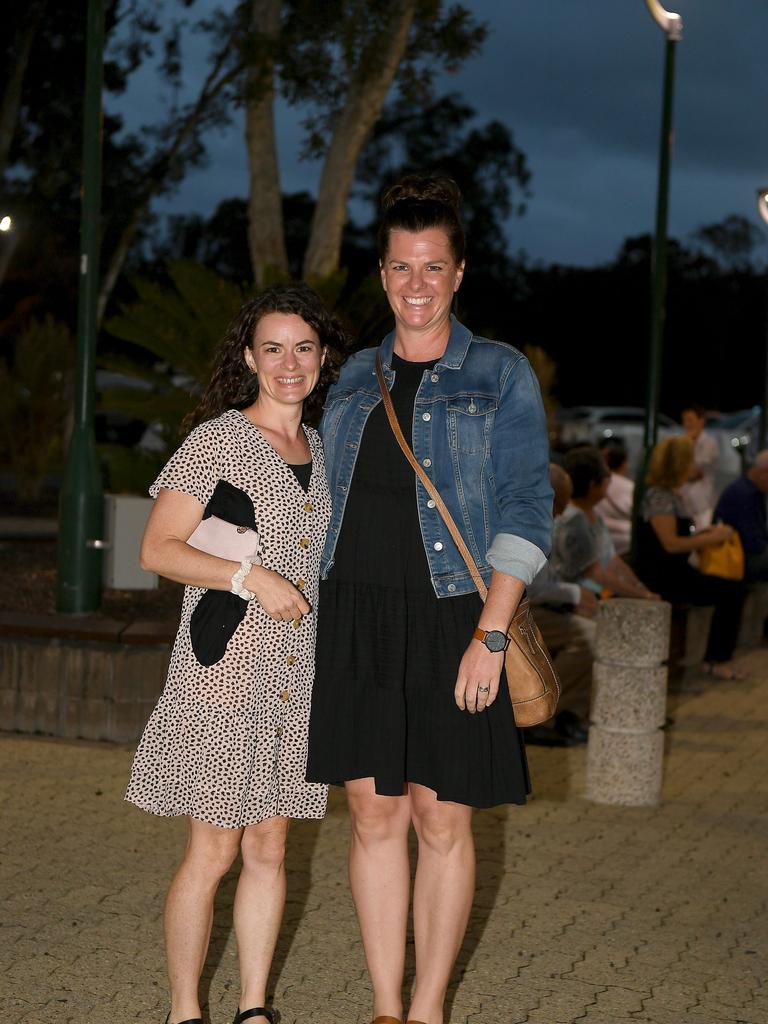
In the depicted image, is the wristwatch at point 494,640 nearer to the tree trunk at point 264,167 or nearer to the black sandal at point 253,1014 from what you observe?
the black sandal at point 253,1014

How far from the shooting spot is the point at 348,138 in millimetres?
15984

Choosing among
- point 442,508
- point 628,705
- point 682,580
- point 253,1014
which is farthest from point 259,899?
point 682,580

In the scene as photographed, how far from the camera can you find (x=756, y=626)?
13.9 meters

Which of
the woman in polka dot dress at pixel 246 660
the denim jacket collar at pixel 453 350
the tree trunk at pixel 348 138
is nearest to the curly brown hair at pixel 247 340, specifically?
the woman in polka dot dress at pixel 246 660

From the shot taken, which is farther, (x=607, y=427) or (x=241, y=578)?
(x=607, y=427)

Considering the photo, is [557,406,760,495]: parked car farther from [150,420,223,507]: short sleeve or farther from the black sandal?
[150,420,223,507]: short sleeve

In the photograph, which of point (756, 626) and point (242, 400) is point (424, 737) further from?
point (756, 626)

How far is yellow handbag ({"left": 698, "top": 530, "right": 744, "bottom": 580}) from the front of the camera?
A: 11.7 metres

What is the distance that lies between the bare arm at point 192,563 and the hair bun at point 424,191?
962mm

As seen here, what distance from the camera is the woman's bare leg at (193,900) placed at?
151 inches

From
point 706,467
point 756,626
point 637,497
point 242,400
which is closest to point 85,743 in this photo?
point 242,400

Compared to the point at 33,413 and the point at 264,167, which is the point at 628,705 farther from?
the point at 33,413

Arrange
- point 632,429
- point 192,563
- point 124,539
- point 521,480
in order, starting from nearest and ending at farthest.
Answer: point 192,563, point 521,480, point 124,539, point 632,429

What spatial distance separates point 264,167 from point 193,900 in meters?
12.7
